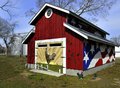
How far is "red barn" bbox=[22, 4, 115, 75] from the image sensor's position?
18.9 meters

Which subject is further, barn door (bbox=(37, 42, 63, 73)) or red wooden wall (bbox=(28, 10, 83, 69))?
barn door (bbox=(37, 42, 63, 73))

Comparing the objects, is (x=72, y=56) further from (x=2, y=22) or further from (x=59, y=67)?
(x=2, y=22)

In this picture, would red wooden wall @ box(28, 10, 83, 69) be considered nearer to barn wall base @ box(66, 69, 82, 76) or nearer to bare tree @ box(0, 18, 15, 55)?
barn wall base @ box(66, 69, 82, 76)

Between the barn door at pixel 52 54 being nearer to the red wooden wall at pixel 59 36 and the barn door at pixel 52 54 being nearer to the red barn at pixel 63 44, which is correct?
the red barn at pixel 63 44

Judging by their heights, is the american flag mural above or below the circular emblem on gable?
below

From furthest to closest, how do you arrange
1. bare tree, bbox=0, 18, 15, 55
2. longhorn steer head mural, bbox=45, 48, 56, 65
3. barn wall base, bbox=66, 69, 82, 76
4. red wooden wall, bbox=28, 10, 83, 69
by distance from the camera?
1. bare tree, bbox=0, 18, 15, 55
2. longhorn steer head mural, bbox=45, 48, 56, 65
3. red wooden wall, bbox=28, 10, 83, 69
4. barn wall base, bbox=66, 69, 82, 76

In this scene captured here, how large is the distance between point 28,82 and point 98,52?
8.95 m

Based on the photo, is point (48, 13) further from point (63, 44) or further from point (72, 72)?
point (72, 72)

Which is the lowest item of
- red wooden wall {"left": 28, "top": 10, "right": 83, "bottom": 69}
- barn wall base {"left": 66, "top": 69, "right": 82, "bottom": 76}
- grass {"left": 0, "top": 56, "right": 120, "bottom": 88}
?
grass {"left": 0, "top": 56, "right": 120, "bottom": 88}

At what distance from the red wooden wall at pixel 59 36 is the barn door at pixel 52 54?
2.26ft

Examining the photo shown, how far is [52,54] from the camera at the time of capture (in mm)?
20500

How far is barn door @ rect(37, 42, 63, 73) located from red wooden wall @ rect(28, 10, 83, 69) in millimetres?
689

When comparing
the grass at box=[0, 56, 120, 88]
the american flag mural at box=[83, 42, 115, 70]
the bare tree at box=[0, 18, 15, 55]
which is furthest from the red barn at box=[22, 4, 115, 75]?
the bare tree at box=[0, 18, 15, 55]

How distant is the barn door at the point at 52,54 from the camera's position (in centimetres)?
1985
